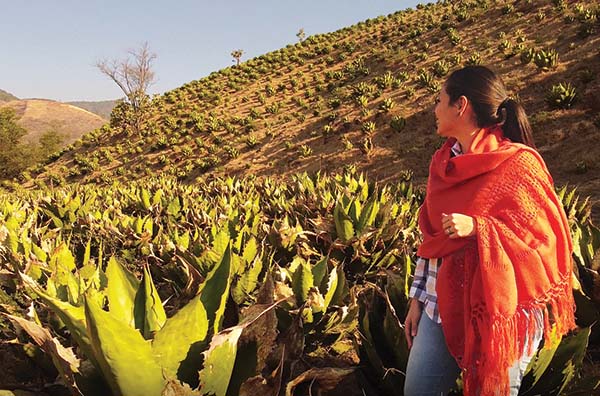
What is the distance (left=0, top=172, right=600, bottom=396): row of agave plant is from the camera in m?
1.24

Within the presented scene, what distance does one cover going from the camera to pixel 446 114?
1613 mm

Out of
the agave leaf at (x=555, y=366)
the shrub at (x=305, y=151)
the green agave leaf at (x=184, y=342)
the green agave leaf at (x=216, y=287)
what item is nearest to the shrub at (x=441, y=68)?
the shrub at (x=305, y=151)

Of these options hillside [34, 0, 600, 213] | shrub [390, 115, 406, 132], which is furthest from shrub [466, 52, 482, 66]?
shrub [390, 115, 406, 132]

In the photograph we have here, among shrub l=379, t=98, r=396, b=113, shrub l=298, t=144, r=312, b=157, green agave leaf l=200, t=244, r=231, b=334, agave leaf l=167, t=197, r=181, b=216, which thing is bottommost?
agave leaf l=167, t=197, r=181, b=216

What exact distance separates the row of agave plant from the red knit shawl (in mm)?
430

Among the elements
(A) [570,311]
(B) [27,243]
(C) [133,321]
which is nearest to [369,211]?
(A) [570,311]

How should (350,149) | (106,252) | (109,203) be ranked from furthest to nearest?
(350,149), (109,203), (106,252)

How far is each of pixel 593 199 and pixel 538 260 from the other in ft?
22.9

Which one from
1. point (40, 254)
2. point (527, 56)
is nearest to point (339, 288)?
point (40, 254)

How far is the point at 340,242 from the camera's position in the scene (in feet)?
12.3

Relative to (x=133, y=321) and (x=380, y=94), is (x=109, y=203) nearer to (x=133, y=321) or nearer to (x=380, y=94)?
(x=133, y=321)

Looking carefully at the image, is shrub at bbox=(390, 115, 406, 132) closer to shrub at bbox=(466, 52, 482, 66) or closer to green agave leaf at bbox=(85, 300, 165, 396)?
shrub at bbox=(466, 52, 482, 66)

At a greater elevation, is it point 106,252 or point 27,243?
point 27,243

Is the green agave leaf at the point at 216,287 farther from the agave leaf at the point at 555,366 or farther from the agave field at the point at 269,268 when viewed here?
the agave leaf at the point at 555,366
